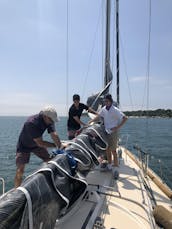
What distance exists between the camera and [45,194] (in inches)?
59.6

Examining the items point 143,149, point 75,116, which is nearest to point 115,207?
point 75,116

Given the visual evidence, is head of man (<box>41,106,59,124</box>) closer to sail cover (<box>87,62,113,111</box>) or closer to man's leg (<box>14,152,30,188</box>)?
man's leg (<box>14,152,30,188</box>)

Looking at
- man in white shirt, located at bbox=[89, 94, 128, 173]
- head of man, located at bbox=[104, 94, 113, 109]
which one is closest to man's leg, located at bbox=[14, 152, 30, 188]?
man in white shirt, located at bbox=[89, 94, 128, 173]

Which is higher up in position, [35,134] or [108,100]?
[108,100]

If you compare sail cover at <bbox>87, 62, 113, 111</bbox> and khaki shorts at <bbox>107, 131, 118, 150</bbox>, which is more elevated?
sail cover at <bbox>87, 62, 113, 111</bbox>

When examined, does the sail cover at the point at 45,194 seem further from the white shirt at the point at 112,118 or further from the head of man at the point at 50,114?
the white shirt at the point at 112,118

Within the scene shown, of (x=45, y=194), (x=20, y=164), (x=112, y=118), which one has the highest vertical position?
(x=112, y=118)

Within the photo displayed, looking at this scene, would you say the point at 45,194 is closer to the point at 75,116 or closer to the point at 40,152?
the point at 40,152

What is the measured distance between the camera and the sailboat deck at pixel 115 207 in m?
2.28

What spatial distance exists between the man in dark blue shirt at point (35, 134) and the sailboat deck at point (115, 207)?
35.0 inches

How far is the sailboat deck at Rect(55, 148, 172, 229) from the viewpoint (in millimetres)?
2282

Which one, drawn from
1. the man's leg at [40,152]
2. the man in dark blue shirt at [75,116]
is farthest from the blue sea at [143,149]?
the man's leg at [40,152]

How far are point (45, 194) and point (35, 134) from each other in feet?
5.39

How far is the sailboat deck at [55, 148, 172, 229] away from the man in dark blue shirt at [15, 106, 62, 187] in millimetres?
890
